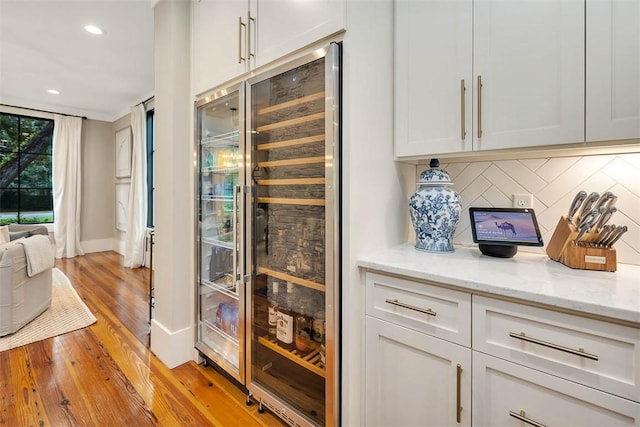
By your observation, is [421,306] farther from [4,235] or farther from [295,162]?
[4,235]

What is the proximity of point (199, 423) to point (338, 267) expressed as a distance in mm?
1132

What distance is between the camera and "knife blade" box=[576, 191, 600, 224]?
112 cm

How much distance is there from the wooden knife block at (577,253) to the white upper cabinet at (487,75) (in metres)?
0.36

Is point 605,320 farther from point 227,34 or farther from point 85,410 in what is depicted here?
point 85,410

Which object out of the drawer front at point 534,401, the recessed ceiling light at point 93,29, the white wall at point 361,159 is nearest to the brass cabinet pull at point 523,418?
the drawer front at point 534,401

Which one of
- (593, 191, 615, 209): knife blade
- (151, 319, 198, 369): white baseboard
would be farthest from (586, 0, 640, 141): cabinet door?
(151, 319, 198, 369): white baseboard

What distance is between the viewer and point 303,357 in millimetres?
1521

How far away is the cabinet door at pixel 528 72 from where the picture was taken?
104 cm

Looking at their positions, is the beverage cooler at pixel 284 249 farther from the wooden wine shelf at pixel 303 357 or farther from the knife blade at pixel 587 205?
Answer: the knife blade at pixel 587 205

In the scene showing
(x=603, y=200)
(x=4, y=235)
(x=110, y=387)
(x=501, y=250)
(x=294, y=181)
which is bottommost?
(x=110, y=387)

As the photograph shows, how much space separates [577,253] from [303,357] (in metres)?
1.26

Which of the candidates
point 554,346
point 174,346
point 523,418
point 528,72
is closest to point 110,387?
point 174,346

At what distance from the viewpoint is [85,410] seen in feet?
5.31

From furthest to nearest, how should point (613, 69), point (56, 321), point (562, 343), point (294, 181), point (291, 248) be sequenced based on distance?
point (56, 321) < point (291, 248) < point (294, 181) < point (613, 69) < point (562, 343)
